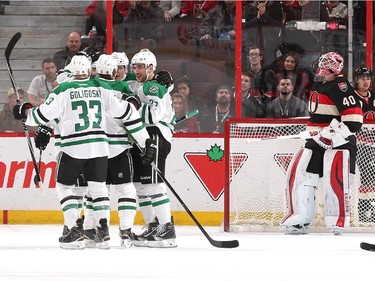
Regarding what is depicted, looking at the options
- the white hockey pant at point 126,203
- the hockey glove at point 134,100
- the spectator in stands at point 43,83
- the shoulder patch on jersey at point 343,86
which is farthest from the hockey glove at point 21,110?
the shoulder patch on jersey at point 343,86

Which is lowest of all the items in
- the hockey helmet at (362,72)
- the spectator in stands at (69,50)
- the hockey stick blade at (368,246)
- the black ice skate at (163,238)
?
the hockey stick blade at (368,246)

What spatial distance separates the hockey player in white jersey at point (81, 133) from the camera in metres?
7.04

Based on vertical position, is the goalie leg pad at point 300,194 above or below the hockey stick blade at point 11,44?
below

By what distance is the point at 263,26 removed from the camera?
9.29 metres

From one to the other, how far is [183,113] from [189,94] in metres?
0.16

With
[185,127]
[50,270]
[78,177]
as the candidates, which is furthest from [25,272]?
[185,127]

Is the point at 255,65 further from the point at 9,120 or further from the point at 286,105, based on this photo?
the point at 9,120

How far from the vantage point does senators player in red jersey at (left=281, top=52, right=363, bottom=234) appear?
8.14 m

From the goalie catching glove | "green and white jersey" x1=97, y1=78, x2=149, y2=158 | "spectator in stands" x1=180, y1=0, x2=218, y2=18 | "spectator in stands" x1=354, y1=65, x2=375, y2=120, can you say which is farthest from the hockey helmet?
"green and white jersey" x1=97, y1=78, x2=149, y2=158

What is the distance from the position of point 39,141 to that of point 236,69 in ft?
7.37

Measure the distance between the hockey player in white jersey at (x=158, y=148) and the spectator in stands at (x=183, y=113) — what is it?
5.74 ft

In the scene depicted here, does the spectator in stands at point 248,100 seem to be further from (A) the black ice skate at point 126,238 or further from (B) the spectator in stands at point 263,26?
(A) the black ice skate at point 126,238

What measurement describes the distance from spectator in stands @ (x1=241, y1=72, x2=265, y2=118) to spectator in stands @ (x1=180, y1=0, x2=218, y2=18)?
0.57 metres

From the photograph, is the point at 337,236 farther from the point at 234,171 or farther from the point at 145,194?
the point at 145,194
